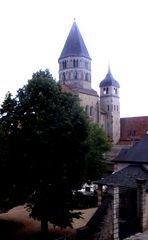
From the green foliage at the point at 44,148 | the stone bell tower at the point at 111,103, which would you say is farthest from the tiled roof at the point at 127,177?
the stone bell tower at the point at 111,103

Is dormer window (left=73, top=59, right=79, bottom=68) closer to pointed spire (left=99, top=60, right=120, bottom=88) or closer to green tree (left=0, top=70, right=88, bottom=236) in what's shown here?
pointed spire (left=99, top=60, right=120, bottom=88)

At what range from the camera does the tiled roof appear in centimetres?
2704

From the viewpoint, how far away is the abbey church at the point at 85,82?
65.3 metres

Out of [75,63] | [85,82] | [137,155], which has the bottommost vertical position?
[137,155]

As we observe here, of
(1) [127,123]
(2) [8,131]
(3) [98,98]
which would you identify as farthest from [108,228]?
(1) [127,123]

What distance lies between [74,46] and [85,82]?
23.1 ft

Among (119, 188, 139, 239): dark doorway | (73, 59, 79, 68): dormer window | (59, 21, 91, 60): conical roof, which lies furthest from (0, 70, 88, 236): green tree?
(59, 21, 91, 60): conical roof

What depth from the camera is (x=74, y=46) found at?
65.8m

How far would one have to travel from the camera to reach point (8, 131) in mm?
23297

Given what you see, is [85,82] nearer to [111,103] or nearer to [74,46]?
[74,46]

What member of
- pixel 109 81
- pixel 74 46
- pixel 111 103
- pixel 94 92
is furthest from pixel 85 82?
pixel 111 103

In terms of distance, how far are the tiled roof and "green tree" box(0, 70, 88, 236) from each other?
4.75m

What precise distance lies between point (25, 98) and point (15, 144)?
310 centimetres

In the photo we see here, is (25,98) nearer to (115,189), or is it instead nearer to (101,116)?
(115,189)
